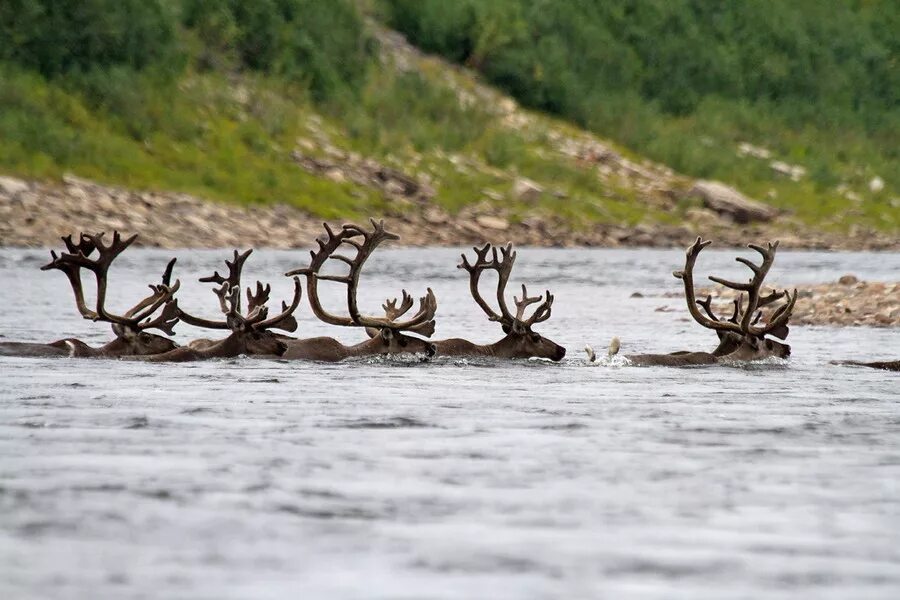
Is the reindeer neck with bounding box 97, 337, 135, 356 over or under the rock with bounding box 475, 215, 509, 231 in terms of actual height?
under

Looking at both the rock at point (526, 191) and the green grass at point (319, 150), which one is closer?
the green grass at point (319, 150)

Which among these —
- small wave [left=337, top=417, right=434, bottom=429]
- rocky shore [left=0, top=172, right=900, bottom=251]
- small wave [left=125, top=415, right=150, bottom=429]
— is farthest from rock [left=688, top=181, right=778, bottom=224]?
small wave [left=125, top=415, right=150, bottom=429]

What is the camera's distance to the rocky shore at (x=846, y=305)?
1121 inches

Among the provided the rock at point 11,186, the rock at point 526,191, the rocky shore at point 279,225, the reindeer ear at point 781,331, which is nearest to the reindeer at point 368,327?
the reindeer ear at point 781,331

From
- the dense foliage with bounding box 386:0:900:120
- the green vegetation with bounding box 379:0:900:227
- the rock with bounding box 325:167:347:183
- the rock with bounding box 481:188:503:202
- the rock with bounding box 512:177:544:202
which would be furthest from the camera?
the dense foliage with bounding box 386:0:900:120

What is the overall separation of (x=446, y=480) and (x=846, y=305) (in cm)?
2006

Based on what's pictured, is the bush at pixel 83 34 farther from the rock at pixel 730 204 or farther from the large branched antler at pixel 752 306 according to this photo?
the large branched antler at pixel 752 306

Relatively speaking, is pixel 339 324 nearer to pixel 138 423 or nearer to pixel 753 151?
pixel 138 423

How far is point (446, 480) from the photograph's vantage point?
11.4 m

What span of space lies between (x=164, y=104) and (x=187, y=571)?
67.9 meters

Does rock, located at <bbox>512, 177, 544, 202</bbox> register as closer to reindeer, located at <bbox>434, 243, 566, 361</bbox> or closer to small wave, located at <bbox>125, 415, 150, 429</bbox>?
reindeer, located at <bbox>434, 243, 566, 361</bbox>

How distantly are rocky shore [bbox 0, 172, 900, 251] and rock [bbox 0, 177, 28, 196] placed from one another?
0.11 ft

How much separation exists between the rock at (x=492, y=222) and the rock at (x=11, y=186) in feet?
67.5

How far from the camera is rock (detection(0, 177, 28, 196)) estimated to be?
58.1 meters
